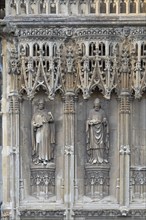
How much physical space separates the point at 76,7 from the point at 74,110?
1729 millimetres

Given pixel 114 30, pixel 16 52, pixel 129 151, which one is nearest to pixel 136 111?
pixel 129 151

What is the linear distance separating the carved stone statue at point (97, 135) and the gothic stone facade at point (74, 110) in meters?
0.02

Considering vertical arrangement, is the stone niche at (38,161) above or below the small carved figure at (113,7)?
below

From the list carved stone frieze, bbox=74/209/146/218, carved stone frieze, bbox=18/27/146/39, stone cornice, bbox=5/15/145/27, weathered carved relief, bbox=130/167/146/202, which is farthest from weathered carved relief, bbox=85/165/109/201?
stone cornice, bbox=5/15/145/27

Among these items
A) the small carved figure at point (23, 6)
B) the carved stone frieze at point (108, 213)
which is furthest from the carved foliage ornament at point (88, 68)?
the carved stone frieze at point (108, 213)

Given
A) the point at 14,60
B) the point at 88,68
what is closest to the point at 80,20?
the point at 88,68

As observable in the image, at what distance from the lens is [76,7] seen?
1147 cm

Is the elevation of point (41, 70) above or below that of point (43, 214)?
above

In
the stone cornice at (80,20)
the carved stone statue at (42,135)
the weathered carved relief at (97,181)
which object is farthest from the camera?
the weathered carved relief at (97,181)

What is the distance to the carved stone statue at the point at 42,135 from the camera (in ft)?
37.6

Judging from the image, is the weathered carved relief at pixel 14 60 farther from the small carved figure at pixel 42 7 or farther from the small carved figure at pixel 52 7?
the small carved figure at pixel 52 7

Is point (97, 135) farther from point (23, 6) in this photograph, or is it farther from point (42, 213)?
point (23, 6)

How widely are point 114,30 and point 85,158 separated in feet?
7.27

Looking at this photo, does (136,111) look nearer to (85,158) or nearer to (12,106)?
(85,158)
